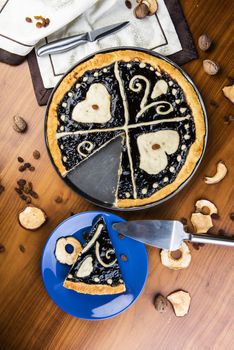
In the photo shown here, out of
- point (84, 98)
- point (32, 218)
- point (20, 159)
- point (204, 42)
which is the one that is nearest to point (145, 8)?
point (204, 42)

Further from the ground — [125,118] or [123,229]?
[125,118]

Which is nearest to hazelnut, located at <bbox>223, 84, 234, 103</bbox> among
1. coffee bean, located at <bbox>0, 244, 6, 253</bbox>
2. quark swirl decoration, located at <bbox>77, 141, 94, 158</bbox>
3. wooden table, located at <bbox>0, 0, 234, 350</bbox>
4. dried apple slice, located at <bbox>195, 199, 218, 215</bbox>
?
wooden table, located at <bbox>0, 0, 234, 350</bbox>

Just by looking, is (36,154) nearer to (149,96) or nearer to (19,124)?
(19,124)

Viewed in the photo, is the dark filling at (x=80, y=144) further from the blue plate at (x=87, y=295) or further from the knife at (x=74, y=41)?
the knife at (x=74, y=41)

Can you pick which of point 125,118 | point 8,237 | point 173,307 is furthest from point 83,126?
point 173,307

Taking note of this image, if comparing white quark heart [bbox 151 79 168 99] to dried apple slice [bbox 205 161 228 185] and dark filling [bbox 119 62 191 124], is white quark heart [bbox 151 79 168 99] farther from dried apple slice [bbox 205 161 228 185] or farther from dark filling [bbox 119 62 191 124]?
dried apple slice [bbox 205 161 228 185]

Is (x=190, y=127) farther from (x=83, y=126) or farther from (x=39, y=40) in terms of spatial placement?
(x=39, y=40)

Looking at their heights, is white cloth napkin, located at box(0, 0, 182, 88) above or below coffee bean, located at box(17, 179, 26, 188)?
above
